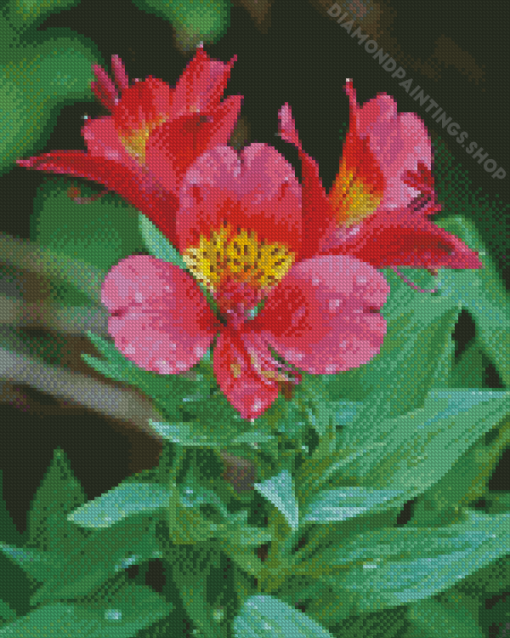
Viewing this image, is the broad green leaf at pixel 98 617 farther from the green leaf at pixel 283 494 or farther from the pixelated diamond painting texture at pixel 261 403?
the green leaf at pixel 283 494

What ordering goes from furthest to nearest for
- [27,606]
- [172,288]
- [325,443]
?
[27,606]
[325,443]
[172,288]

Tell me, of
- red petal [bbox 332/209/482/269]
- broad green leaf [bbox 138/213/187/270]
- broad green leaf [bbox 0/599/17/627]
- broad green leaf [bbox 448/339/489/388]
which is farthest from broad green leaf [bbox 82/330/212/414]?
broad green leaf [bbox 448/339/489/388]

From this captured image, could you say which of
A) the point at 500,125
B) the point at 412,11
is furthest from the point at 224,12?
the point at 500,125

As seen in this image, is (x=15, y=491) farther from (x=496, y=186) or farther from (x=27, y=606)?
(x=496, y=186)

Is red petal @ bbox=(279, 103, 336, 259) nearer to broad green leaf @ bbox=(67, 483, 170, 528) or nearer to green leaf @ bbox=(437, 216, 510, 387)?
broad green leaf @ bbox=(67, 483, 170, 528)

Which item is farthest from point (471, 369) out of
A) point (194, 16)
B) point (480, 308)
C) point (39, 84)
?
point (39, 84)
